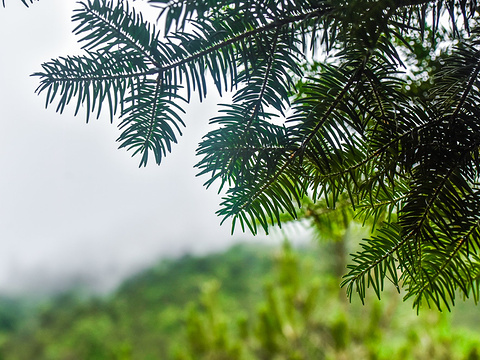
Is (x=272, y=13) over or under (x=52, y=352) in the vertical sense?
over

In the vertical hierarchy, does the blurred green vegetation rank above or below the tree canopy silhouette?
below

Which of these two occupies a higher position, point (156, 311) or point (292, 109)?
point (292, 109)

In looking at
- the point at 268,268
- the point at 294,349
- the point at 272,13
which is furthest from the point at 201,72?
the point at 268,268

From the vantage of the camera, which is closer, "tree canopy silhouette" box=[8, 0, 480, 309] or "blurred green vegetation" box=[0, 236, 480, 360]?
"tree canopy silhouette" box=[8, 0, 480, 309]

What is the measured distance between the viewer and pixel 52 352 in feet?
17.4

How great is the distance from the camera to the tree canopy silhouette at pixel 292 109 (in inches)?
7.4

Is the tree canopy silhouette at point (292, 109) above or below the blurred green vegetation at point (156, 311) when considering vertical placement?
above

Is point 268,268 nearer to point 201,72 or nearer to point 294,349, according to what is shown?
point 294,349

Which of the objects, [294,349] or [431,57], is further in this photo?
[294,349]

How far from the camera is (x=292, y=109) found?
202 millimetres

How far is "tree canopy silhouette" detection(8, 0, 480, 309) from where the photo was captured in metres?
0.19

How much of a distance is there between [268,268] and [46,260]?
322 centimetres

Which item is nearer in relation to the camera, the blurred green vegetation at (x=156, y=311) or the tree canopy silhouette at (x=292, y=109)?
the tree canopy silhouette at (x=292, y=109)

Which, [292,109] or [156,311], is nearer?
[292,109]
